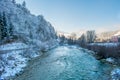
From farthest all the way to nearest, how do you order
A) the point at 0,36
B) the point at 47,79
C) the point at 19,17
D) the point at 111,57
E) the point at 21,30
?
1. the point at 19,17
2. the point at 21,30
3. the point at 0,36
4. the point at 111,57
5. the point at 47,79

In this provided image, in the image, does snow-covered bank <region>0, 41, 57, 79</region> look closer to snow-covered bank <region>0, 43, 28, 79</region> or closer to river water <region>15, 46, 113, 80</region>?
snow-covered bank <region>0, 43, 28, 79</region>

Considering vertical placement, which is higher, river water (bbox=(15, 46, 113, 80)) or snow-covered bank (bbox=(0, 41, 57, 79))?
snow-covered bank (bbox=(0, 41, 57, 79))

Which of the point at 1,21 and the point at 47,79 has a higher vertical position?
the point at 1,21

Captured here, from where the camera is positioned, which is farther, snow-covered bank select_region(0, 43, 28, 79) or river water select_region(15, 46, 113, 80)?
snow-covered bank select_region(0, 43, 28, 79)

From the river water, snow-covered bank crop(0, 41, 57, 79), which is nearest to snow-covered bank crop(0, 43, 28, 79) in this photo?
snow-covered bank crop(0, 41, 57, 79)

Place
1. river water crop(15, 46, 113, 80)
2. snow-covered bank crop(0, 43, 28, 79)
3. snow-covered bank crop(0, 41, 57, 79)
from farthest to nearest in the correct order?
1. snow-covered bank crop(0, 41, 57, 79)
2. snow-covered bank crop(0, 43, 28, 79)
3. river water crop(15, 46, 113, 80)

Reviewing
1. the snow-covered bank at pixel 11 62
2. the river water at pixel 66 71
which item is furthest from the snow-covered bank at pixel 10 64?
the river water at pixel 66 71

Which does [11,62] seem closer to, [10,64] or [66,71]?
[10,64]

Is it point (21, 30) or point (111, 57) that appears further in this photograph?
point (21, 30)

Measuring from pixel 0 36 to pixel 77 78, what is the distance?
44545 mm

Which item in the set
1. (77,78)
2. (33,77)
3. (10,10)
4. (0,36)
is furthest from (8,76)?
(10,10)

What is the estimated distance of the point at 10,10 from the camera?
4183 inches

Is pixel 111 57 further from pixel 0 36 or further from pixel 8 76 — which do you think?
pixel 0 36

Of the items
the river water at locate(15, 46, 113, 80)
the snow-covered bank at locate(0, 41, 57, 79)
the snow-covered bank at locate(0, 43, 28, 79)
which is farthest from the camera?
the snow-covered bank at locate(0, 41, 57, 79)
